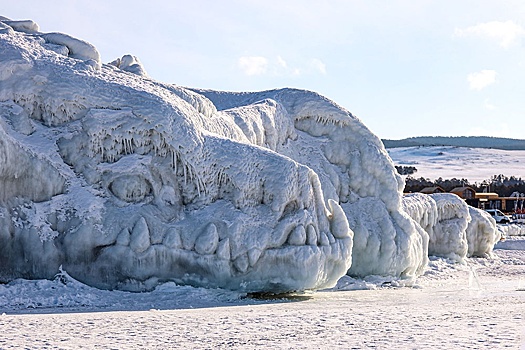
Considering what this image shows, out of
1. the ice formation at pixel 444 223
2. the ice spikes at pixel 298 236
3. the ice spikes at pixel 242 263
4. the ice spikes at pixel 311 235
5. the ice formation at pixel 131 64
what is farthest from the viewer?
the ice formation at pixel 444 223

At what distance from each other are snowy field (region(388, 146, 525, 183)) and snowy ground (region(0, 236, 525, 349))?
327ft

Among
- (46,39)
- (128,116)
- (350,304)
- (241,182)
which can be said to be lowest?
(350,304)

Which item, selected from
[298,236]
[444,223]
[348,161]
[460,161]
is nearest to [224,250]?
[298,236]

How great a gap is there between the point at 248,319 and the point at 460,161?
436 feet

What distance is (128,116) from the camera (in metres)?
16.2

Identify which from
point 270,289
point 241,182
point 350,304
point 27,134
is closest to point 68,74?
point 27,134

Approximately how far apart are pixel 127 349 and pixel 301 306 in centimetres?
594

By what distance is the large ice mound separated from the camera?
15.1 m

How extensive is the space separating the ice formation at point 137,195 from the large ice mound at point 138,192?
26 mm

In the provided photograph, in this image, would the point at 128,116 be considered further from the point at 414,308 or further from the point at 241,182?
the point at 414,308

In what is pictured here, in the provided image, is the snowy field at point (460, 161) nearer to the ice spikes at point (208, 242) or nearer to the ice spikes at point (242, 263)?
the ice spikes at point (242, 263)

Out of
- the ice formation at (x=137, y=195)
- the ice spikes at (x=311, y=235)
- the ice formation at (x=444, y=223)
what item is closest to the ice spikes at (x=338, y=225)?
the ice formation at (x=137, y=195)

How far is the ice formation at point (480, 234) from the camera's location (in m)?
29.5

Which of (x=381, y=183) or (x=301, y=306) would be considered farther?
(x=381, y=183)
